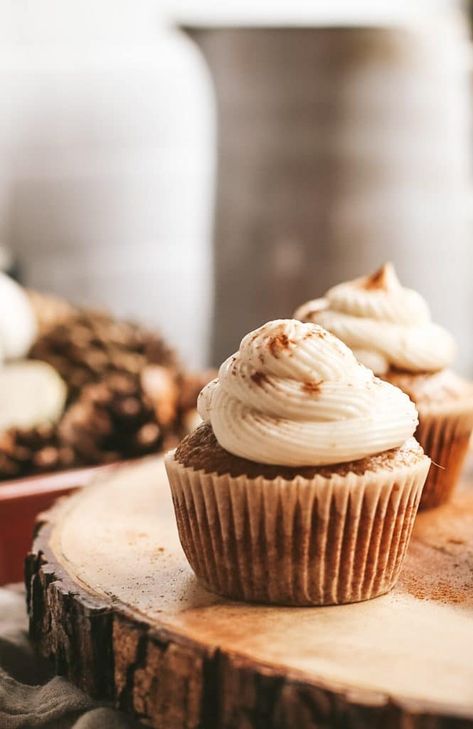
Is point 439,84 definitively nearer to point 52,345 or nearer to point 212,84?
point 212,84

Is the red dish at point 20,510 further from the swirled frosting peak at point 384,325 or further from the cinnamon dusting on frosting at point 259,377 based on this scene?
the cinnamon dusting on frosting at point 259,377

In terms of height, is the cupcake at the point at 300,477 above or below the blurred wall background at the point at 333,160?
below

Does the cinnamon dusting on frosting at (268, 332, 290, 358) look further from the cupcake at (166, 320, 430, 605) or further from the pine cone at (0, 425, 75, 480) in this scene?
the pine cone at (0, 425, 75, 480)

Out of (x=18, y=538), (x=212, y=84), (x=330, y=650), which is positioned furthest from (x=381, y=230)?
(x=330, y=650)

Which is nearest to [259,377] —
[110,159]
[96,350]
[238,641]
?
[238,641]

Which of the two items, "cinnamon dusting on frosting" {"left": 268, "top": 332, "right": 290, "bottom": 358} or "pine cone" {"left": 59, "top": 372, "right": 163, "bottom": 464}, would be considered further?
"pine cone" {"left": 59, "top": 372, "right": 163, "bottom": 464}

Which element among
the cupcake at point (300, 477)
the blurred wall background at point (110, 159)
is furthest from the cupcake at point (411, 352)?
the blurred wall background at point (110, 159)

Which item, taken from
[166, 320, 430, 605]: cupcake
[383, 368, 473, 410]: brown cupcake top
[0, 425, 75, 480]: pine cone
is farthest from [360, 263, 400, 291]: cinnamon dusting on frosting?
[0, 425, 75, 480]: pine cone
